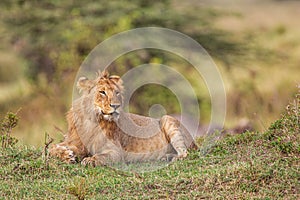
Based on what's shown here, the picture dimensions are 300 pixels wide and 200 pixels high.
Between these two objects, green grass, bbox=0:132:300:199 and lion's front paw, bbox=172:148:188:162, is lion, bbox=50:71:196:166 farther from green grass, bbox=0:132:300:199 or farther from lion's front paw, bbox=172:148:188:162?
green grass, bbox=0:132:300:199

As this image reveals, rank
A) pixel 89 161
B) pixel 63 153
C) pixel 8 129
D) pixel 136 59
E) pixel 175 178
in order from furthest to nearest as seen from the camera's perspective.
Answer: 1. pixel 136 59
2. pixel 8 129
3. pixel 63 153
4. pixel 89 161
5. pixel 175 178

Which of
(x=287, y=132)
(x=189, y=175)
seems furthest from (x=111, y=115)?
(x=287, y=132)

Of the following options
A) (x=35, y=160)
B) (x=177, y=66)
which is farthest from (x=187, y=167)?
(x=177, y=66)

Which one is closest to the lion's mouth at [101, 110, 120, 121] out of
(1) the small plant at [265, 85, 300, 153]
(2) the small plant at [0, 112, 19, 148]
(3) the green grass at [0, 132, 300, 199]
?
(3) the green grass at [0, 132, 300, 199]

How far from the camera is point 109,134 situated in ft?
29.2

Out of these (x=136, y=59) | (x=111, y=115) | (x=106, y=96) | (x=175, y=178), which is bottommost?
(x=175, y=178)

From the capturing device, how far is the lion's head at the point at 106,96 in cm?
866

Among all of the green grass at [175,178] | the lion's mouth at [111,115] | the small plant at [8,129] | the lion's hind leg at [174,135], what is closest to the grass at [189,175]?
the green grass at [175,178]

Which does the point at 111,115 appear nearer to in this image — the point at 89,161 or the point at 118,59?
the point at 89,161

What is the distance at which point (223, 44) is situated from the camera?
60.1ft

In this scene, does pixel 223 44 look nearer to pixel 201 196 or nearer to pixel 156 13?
pixel 156 13

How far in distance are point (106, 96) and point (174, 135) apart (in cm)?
109

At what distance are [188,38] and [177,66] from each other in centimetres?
76

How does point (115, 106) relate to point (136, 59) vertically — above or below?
below
